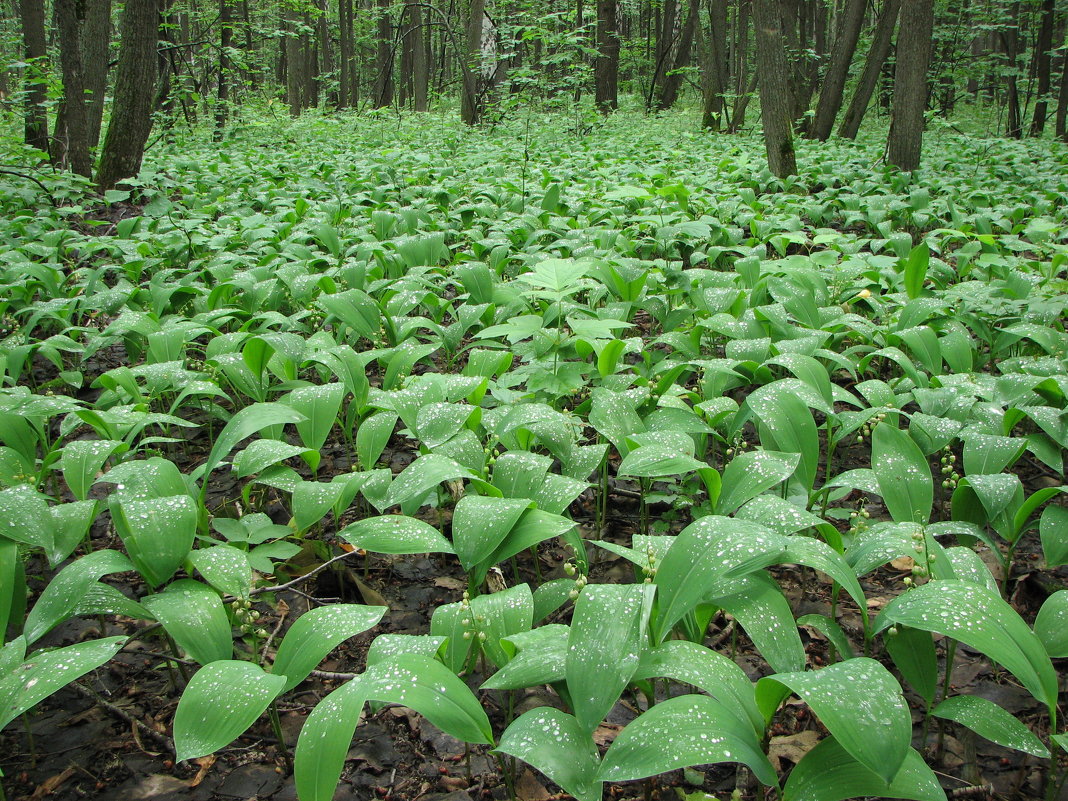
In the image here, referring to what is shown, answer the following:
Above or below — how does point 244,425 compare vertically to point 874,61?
below

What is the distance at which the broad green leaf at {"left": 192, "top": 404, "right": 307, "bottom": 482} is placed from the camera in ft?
6.42

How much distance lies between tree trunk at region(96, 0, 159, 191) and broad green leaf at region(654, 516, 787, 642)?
6.84 m

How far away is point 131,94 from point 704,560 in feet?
23.0

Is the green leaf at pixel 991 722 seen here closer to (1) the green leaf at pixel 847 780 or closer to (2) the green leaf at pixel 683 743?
(1) the green leaf at pixel 847 780

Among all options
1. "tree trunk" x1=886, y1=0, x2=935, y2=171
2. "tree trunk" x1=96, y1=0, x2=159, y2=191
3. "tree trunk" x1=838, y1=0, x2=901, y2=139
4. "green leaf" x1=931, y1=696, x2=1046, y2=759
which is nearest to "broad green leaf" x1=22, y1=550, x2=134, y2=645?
"green leaf" x1=931, y1=696, x2=1046, y2=759

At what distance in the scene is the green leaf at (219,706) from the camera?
1.26 metres

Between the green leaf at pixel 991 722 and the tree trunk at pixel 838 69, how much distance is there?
10397 mm

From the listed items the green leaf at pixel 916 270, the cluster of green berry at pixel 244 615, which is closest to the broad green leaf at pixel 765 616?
the cluster of green berry at pixel 244 615

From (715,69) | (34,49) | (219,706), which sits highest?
(715,69)

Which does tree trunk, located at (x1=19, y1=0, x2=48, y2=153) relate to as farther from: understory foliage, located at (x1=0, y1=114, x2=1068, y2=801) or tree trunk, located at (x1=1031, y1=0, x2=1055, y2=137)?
tree trunk, located at (x1=1031, y1=0, x2=1055, y2=137)

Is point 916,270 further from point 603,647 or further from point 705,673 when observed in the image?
point 603,647

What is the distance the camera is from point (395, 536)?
5.76 ft

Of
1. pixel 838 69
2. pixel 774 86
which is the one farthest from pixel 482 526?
pixel 838 69

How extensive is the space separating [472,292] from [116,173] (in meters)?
4.83
